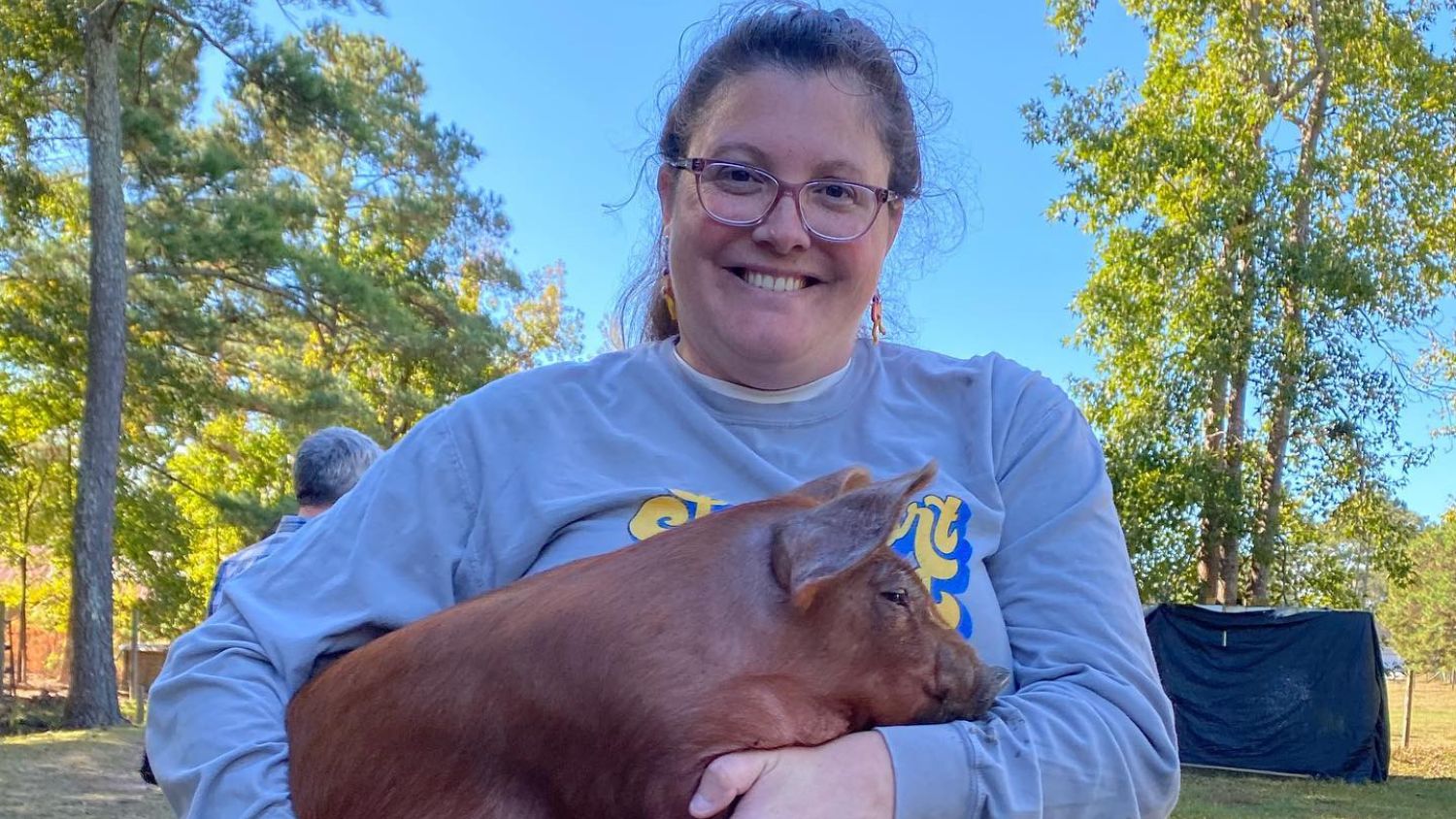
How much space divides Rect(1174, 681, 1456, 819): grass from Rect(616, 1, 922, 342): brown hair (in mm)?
11032

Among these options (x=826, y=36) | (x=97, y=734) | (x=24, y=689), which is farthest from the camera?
(x=24, y=689)

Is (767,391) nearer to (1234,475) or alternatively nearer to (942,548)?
(942,548)

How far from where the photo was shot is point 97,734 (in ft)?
51.6

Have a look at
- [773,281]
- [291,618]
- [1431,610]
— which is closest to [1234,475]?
[773,281]

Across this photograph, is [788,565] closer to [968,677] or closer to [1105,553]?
[968,677]

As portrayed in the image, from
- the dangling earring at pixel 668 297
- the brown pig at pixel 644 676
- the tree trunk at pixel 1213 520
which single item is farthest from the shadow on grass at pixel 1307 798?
the brown pig at pixel 644 676

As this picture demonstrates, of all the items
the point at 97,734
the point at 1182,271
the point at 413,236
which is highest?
the point at 413,236

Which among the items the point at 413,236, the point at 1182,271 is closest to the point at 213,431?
the point at 413,236

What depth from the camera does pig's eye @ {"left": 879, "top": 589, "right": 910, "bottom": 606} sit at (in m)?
1.79

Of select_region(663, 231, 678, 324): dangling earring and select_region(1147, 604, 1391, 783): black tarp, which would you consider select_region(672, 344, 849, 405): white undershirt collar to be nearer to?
select_region(663, 231, 678, 324): dangling earring

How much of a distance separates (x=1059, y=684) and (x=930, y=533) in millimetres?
349

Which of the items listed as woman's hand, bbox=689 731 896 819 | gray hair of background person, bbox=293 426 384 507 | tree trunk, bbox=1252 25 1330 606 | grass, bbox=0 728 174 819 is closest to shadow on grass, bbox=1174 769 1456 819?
tree trunk, bbox=1252 25 1330 606

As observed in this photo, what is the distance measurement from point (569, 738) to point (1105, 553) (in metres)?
0.95

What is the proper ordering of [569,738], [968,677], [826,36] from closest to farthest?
[569,738] < [968,677] < [826,36]
